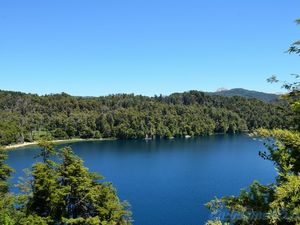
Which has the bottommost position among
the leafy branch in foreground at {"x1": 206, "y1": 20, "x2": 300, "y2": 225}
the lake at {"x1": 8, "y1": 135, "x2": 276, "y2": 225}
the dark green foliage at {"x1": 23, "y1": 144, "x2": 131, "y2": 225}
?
the lake at {"x1": 8, "y1": 135, "x2": 276, "y2": 225}

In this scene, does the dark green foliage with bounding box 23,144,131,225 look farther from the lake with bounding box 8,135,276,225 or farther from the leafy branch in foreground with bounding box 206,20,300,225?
the lake with bounding box 8,135,276,225

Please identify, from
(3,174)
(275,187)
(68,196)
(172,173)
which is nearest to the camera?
(275,187)

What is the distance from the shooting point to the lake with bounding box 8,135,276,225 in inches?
2158

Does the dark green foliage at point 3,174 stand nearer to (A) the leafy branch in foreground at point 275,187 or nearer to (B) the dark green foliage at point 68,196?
(B) the dark green foliage at point 68,196

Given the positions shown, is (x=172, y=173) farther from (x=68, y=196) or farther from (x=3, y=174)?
(x=68, y=196)

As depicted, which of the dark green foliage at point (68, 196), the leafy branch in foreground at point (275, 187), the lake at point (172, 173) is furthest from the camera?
the lake at point (172, 173)

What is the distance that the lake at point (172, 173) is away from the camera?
5481cm

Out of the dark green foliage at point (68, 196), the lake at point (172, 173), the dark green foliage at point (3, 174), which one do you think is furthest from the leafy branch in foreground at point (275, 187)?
the lake at point (172, 173)

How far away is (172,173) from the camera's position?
86688 millimetres

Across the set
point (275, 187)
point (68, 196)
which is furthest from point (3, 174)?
point (275, 187)

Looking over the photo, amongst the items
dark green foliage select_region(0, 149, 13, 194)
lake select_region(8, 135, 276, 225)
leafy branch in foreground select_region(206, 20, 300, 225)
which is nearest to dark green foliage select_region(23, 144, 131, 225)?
dark green foliage select_region(0, 149, 13, 194)

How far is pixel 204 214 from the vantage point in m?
52.3

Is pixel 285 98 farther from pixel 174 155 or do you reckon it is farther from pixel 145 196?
pixel 174 155

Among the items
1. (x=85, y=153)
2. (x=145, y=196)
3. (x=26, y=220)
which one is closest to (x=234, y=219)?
(x=26, y=220)
